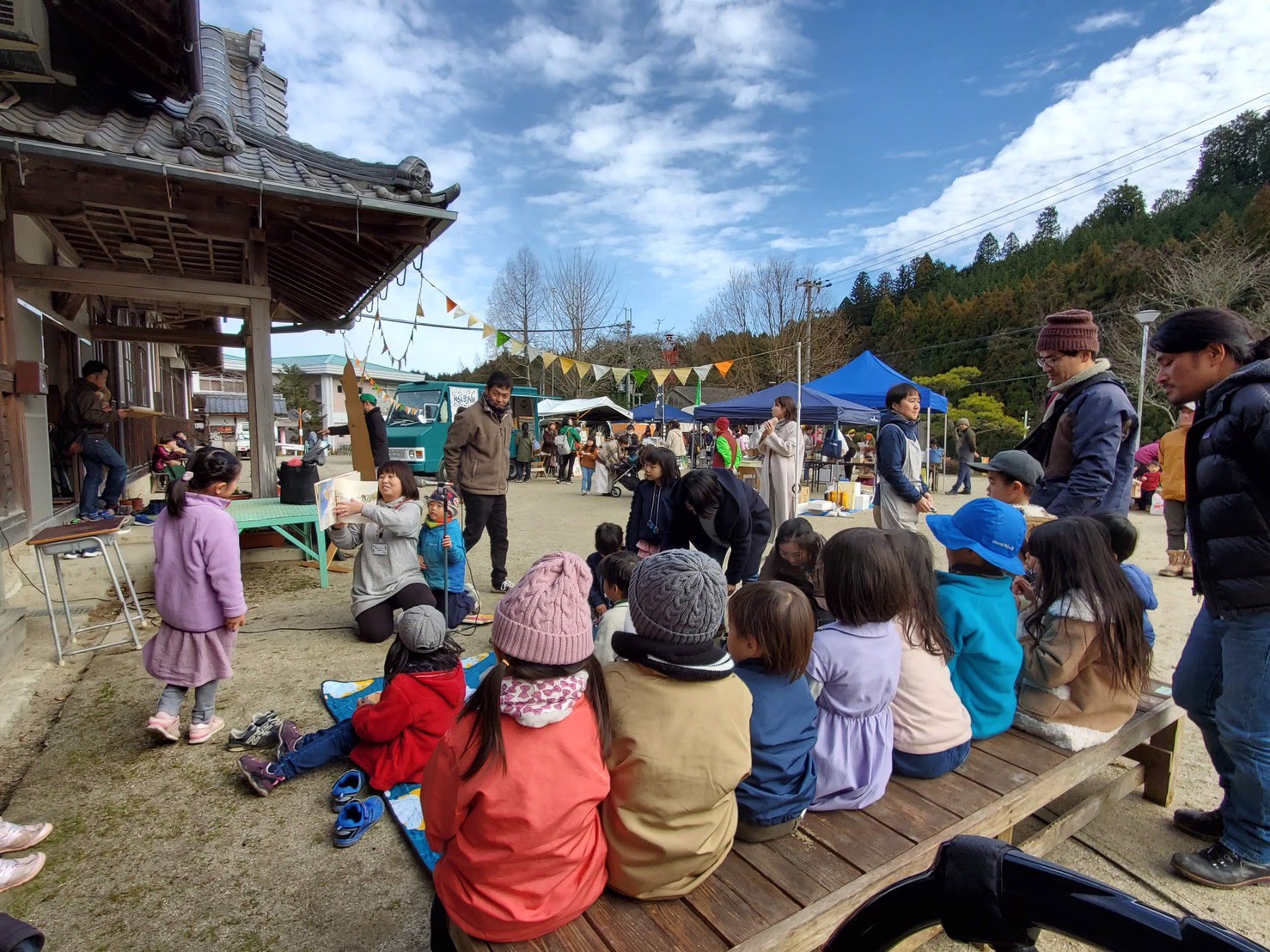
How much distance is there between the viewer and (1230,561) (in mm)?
1886

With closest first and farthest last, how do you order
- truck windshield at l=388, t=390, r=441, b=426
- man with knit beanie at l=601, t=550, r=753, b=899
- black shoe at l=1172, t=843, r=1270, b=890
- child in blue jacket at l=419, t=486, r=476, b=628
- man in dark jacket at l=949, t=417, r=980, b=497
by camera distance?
1. man with knit beanie at l=601, t=550, r=753, b=899
2. black shoe at l=1172, t=843, r=1270, b=890
3. child in blue jacket at l=419, t=486, r=476, b=628
4. man in dark jacket at l=949, t=417, r=980, b=497
5. truck windshield at l=388, t=390, r=441, b=426

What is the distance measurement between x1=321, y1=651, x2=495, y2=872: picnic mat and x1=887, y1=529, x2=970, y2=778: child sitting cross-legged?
4.62 feet

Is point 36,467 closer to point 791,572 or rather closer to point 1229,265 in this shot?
point 791,572

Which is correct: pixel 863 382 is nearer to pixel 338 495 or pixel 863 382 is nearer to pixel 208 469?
pixel 338 495

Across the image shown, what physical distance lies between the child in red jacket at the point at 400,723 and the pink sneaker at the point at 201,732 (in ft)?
1.20

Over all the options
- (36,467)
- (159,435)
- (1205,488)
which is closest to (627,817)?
(1205,488)

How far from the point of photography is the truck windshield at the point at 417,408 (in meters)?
17.4

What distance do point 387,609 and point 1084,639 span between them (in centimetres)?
362

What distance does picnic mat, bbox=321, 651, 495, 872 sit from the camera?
2.21 meters

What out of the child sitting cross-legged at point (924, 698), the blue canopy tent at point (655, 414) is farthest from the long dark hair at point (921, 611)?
the blue canopy tent at point (655, 414)

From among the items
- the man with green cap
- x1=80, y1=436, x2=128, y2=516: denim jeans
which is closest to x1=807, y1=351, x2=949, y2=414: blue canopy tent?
the man with green cap

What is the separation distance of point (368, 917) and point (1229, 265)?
93.9 ft

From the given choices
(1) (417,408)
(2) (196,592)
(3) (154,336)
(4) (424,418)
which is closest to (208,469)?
(2) (196,592)

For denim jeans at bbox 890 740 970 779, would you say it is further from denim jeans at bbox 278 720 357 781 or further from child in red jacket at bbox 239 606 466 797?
denim jeans at bbox 278 720 357 781
